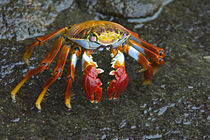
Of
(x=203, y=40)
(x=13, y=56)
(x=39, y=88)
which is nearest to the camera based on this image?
(x=39, y=88)

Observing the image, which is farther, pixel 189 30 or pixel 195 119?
pixel 189 30

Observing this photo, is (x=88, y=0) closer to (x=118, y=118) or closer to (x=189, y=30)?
(x=189, y=30)

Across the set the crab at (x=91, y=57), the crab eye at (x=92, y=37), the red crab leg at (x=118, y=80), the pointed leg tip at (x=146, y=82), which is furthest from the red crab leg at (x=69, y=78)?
the pointed leg tip at (x=146, y=82)

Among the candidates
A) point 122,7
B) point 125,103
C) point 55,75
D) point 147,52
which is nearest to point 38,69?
point 55,75

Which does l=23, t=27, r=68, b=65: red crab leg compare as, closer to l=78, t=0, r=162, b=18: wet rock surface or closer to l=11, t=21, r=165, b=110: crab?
l=11, t=21, r=165, b=110: crab

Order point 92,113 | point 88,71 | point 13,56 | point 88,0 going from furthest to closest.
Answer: point 88,0 → point 13,56 → point 92,113 → point 88,71

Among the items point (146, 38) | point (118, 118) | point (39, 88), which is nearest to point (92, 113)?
point (118, 118)

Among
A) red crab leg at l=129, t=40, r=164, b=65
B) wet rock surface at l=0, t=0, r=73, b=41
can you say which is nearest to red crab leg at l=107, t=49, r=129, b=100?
red crab leg at l=129, t=40, r=164, b=65

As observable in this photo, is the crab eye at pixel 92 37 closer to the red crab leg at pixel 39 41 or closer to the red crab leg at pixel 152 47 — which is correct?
the red crab leg at pixel 39 41
